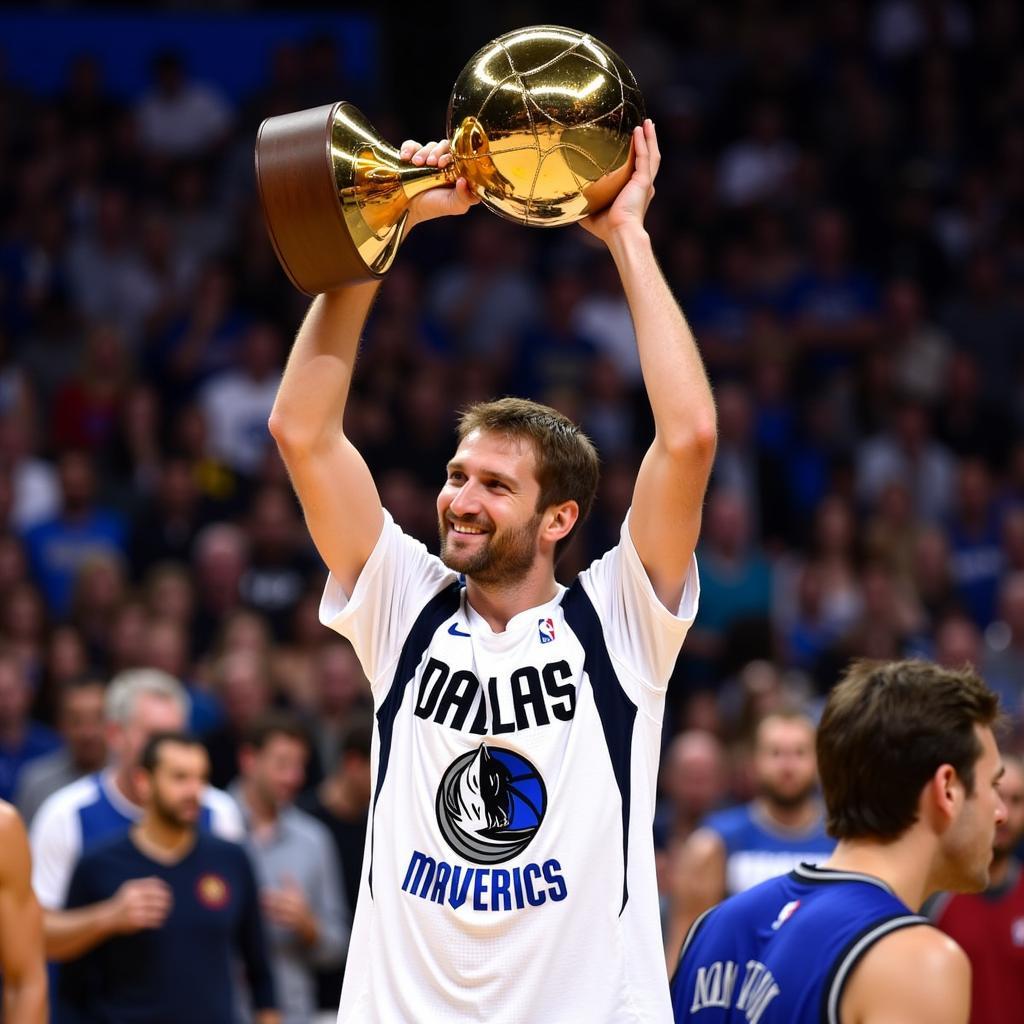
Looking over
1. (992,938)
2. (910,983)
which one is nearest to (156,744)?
(992,938)

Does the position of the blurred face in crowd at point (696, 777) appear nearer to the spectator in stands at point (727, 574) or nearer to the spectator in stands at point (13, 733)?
the spectator in stands at point (727, 574)

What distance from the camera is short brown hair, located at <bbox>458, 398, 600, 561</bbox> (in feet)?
13.1

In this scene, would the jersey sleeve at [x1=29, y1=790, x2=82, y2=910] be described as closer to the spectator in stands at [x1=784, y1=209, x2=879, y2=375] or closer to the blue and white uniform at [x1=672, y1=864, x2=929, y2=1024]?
the blue and white uniform at [x1=672, y1=864, x2=929, y2=1024]

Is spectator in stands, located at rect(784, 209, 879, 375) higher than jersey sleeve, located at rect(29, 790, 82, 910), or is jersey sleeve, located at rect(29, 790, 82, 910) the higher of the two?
spectator in stands, located at rect(784, 209, 879, 375)

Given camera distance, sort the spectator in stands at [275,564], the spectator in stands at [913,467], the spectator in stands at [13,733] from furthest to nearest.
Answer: the spectator in stands at [913,467] < the spectator in stands at [275,564] < the spectator in stands at [13,733]

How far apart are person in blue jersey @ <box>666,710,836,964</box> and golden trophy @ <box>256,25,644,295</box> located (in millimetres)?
3760

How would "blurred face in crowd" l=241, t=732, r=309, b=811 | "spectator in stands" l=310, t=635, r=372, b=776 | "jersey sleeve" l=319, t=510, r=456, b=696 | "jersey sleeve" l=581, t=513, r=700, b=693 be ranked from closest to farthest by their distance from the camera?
"jersey sleeve" l=581, t=513, r=700, b=693
"jersey sleeve" l=319, t=510, r=456, b=696
"blurred face in crowd" l=241, t=732, r=309, b=811
"spectator in stands" l=310, t=635, r=372, b=776

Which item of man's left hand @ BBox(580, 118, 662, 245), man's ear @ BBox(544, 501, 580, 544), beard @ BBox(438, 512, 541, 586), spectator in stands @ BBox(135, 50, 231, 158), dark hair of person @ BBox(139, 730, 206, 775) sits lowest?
dark hair of person @ BBox(139, 730, 206, 775)

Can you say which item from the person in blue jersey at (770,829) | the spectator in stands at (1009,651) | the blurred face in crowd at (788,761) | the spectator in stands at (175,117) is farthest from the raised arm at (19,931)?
the spectator in stands at (175,117)

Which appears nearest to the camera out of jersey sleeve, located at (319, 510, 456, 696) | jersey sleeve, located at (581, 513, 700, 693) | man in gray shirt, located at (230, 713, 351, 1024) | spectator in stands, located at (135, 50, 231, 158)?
jersey sleeve, located at (581, 513, 700, 693)

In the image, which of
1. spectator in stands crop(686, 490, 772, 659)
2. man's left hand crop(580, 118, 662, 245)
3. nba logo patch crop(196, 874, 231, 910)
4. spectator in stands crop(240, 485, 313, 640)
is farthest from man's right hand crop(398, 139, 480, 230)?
spectator in stands crop(686, 490, 772, 659)

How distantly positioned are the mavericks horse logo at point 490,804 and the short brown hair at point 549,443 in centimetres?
56

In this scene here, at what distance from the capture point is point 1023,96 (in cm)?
1472

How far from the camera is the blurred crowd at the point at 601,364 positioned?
9742mm
